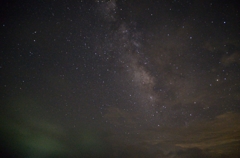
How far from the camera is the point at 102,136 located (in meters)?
16.4

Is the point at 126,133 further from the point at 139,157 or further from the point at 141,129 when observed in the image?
the point at 139,157

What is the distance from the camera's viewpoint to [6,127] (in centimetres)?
1580

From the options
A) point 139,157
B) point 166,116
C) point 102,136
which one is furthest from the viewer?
point 139,157

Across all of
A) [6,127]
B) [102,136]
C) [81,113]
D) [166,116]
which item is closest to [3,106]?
[6,127]

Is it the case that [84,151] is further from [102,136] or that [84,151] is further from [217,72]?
[217,72]

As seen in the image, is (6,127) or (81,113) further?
(6,127)

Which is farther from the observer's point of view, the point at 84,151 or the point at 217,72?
the point at 84,151

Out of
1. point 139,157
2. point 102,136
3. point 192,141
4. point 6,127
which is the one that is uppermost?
point 6,127

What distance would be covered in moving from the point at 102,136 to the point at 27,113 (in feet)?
30.4

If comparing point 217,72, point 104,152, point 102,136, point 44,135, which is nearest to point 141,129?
point 102,136

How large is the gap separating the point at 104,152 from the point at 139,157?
249 inches

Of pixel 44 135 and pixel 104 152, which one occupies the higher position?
pixel 44 135

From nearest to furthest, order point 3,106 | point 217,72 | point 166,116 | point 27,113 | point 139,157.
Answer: point 217,72 → point 166,116 → point 3,106 → point 27,113 → point 139,157

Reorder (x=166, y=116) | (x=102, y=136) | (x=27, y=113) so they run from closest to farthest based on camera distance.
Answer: (x=166, y=116), (x=27, y=113), (x=102, y=136)
